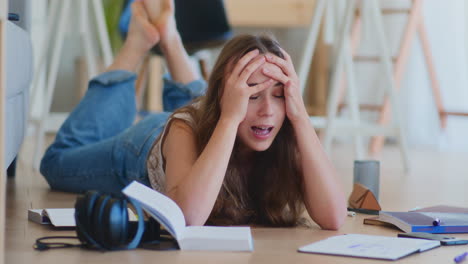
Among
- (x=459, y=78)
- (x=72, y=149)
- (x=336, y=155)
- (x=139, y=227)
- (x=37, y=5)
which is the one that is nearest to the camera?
(x=139, y=227)

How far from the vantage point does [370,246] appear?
140 cm

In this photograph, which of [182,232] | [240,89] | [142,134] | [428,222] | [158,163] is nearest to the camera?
[182,232]

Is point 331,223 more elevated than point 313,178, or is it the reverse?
point 313,178

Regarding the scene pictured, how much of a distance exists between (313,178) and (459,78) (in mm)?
3098

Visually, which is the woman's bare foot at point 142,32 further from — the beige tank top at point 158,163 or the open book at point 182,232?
the open book at point 182,232

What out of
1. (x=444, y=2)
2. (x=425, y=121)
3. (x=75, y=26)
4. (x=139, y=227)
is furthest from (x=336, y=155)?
(x=139, y=227)

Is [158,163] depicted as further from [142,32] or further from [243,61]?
[142,32]

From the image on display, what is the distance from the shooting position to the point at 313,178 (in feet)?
5.24

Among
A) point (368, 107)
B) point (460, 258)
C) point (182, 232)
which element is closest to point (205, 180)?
point (182, 232)

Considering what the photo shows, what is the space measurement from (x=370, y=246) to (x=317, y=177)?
9.3 inches

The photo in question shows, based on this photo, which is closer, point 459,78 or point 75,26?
point 459,78

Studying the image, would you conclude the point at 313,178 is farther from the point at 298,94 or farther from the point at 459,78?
the point at 459,78

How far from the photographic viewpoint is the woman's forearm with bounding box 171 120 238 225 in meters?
1.48

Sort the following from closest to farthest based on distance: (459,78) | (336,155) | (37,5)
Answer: (336,155) < (459,78) < (37,5)
